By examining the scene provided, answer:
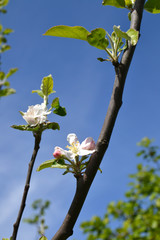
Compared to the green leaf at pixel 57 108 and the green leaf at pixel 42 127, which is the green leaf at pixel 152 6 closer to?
the green leaf at pixel 57 108

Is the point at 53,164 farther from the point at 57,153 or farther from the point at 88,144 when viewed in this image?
the point at 88,144

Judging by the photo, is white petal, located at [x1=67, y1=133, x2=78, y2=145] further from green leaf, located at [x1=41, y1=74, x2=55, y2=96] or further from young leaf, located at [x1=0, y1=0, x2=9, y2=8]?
young leaf, located at [x1=0, y1=0, x2=9, y2=8]

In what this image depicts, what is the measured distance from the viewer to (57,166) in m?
1.03

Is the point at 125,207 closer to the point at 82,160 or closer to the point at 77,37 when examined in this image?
the point at 82,160

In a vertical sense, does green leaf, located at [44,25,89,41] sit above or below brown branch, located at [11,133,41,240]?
above

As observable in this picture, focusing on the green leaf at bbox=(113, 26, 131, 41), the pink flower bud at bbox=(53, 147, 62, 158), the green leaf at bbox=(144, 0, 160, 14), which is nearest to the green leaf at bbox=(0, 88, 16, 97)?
the pink flower bud at bbox=(53, 147, 62, 158)

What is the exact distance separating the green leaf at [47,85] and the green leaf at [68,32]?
18 cm

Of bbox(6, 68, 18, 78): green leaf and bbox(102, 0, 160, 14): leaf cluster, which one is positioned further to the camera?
bbox(102, 0, 160, 14): leaf cluster

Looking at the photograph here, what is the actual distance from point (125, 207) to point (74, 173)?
1.78ft

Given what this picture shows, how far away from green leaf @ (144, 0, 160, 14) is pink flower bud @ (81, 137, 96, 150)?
0.71m

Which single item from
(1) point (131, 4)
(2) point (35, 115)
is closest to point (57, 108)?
(2) point (35, 115)


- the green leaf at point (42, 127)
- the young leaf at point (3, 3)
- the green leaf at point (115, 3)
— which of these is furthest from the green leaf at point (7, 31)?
the green leaf at point (115, 3)

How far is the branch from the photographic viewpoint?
0.88m

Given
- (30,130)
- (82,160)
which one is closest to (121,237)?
(82,160)
